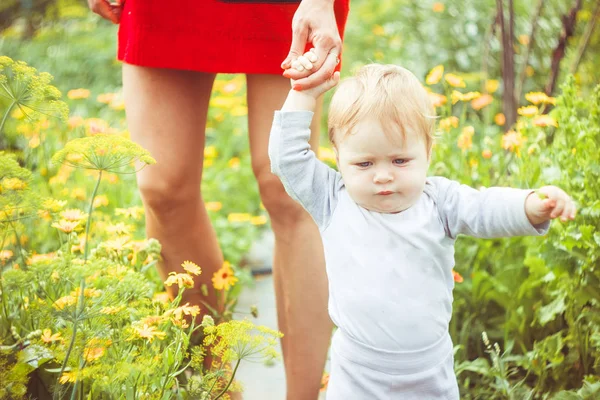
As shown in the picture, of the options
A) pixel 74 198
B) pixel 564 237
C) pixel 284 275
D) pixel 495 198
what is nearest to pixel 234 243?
pixel 74 198

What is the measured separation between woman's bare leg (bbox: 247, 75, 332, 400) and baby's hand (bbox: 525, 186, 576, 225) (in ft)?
2.24

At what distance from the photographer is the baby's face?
4.47 feet

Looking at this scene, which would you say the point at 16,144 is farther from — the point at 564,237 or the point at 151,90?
the point at 564,237

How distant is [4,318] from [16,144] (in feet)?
7.50

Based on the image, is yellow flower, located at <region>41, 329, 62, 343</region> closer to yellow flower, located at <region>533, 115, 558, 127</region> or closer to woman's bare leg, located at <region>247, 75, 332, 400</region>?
woman's bare leg, located at <region>247, 75, 332, 400</region>

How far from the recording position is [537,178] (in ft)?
7.22

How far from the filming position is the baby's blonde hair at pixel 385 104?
1362mm

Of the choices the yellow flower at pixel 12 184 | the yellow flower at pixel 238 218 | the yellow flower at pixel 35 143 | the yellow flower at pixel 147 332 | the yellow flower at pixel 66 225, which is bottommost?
the yellow flower at pixel 238 218

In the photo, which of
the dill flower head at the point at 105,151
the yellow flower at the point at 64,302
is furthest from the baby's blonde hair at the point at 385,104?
the yellow flower at the point at 64,302

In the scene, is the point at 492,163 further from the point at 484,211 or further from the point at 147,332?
the point at 147,332

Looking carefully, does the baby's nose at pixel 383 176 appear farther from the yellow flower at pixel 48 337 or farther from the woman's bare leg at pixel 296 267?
the yellow flower at pixel 48 337

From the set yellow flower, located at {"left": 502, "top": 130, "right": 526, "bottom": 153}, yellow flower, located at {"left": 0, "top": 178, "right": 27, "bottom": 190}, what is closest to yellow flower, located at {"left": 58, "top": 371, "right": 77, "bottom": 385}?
yellow flower, located at {"left": 0, "top": 178, "right": 27, "bottom": 190}

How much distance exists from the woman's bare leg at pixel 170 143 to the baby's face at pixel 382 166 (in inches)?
23.7

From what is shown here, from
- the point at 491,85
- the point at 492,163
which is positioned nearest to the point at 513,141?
the point at 492,163
